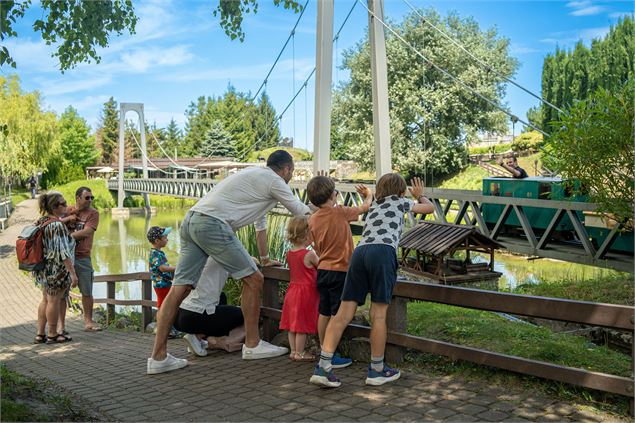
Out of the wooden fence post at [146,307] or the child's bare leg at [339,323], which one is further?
the wooden fence post at [146,307]

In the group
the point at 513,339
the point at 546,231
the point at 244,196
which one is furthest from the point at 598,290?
the point at 244,196

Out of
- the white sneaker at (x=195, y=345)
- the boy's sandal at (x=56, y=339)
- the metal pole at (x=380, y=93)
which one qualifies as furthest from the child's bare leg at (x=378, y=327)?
the metal pole at (x=380, y=93)

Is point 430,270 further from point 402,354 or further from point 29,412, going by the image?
point 29,412

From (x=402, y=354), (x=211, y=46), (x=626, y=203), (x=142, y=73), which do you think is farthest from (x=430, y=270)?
(x=142, y=73)

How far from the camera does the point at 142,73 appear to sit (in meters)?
36.0

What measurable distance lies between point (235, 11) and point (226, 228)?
3062 millimetres

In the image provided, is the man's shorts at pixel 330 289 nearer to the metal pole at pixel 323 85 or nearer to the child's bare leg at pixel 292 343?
the child's bare leg at pixel 292 343

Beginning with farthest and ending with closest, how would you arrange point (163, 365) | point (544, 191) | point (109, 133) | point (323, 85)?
point (109, 133) → point (544, 191) → point (323, 85) → point (163, 365)

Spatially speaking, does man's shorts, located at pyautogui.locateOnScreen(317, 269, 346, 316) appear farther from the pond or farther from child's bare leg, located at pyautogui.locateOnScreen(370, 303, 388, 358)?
the pond

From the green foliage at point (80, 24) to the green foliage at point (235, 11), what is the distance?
0.84 m

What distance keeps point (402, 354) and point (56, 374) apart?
8.17ft

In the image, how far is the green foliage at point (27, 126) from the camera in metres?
33.2

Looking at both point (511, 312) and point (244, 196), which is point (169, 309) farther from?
point (511, 312)

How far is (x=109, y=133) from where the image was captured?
85938mm
